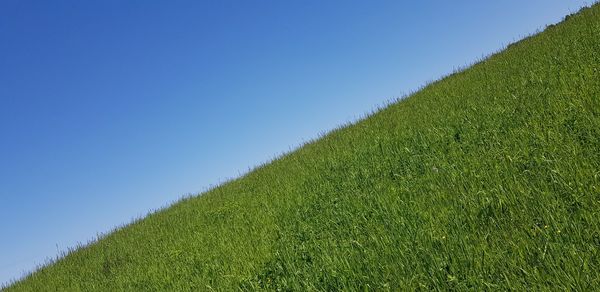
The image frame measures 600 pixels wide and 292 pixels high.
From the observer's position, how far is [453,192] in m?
4.25

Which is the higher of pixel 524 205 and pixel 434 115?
pixel 434 115

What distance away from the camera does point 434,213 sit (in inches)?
157

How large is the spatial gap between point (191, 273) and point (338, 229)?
2.26 metres

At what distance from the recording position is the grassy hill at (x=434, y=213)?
2906 millimetres

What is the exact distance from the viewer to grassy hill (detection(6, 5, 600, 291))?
2906 mm

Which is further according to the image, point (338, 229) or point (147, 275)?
point (147, 275)

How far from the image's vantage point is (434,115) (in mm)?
8422

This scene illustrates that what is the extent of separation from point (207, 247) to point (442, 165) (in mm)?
3612

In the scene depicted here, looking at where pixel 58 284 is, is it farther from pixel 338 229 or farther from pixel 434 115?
pixel 434 115

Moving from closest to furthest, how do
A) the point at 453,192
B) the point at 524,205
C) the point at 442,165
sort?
the point at 524,205
the point at 453,192
the point at 442,165

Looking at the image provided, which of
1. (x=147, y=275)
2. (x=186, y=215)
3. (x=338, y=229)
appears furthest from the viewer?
(x=186, y=215)

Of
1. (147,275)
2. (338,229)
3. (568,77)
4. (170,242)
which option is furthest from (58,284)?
(568,77)

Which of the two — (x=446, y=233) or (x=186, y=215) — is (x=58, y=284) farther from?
(x=446, y=233)

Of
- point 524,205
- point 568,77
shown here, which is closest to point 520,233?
point 524,205
